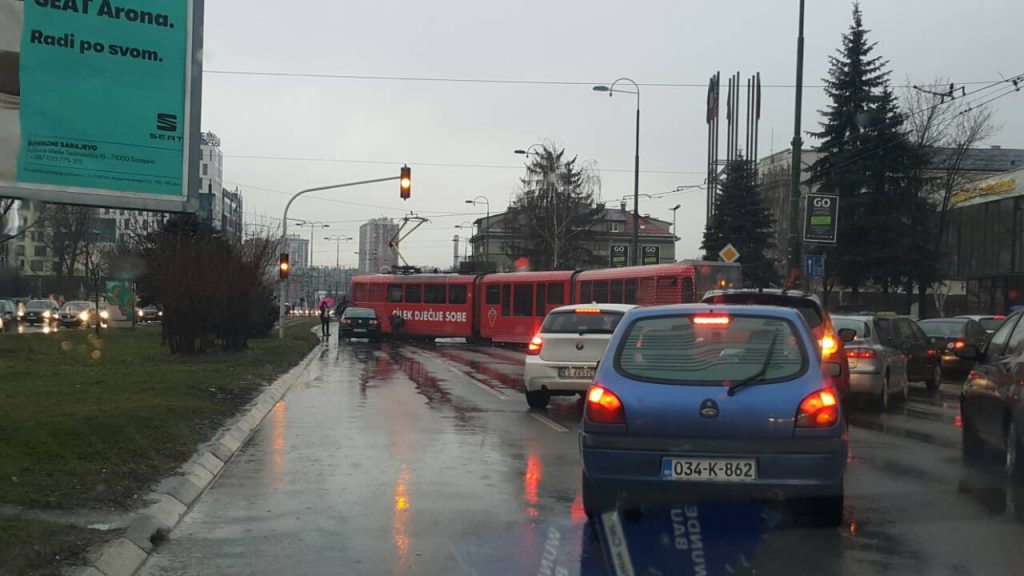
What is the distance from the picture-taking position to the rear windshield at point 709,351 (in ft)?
21.4

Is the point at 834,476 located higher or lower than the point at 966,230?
lower

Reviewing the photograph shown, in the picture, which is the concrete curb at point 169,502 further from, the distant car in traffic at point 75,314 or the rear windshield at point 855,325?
the distant car in traffic at point 75,314

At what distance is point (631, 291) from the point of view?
102ft

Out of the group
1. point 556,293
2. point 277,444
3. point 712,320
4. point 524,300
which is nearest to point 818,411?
point 712,320

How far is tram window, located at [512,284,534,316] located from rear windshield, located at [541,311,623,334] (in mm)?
23158

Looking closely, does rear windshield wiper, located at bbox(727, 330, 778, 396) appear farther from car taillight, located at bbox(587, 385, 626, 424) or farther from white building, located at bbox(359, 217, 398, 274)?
white building, located at bbox(359, 217, 398, 274)

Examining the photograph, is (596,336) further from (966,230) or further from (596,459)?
(966,230)

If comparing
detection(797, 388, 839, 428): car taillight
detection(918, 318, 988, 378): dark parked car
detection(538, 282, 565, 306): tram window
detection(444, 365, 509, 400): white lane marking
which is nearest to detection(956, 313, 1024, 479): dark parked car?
detection(797, 388, 839, 428): car taillight

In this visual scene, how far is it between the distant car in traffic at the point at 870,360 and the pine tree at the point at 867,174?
1031 inches

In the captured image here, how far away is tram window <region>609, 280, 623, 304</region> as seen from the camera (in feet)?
104

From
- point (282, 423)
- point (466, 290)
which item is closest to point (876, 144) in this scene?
point (466, 290)

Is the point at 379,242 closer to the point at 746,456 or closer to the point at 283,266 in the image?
the point at 283,266

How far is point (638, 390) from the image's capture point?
6.51 m

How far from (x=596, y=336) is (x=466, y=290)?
28.7m
